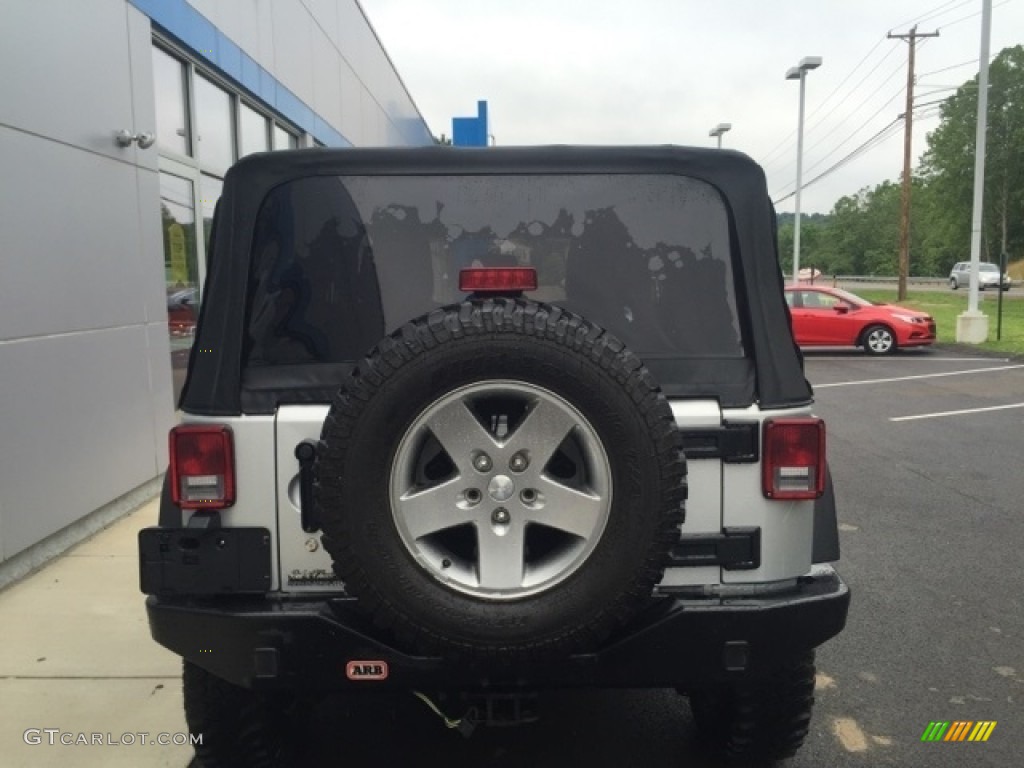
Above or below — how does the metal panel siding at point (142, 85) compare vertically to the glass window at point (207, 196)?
above

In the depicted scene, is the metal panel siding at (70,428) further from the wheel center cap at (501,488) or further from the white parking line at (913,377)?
the white parking line at (913,377)

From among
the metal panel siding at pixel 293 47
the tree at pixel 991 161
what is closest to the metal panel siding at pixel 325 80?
the metal panel siding at pixel 293 47

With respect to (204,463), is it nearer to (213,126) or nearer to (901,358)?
(213,126)

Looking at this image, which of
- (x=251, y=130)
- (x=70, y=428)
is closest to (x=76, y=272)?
(x=70, y=428)

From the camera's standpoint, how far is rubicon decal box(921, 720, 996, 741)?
3.50 meters

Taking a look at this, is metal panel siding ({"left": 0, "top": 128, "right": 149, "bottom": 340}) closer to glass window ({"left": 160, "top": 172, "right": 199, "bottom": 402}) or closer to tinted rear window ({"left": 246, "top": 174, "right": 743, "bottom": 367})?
glass window ({"left": 160, "top": 172, "right": 199, "bottom": 402})

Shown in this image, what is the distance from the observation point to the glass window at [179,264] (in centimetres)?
803

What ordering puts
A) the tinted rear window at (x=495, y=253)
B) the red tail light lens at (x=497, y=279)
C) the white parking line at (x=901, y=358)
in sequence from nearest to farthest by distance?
1. the red tail light lens at (x=497, y=279)
2. the tinted rear window at (x=495, y=253)
3. the white parking line at (x=901, y=358)

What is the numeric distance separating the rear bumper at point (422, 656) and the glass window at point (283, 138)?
10.1 meters

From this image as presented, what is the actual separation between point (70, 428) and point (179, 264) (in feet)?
9.36

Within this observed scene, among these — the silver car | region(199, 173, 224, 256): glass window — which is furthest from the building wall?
the silver car

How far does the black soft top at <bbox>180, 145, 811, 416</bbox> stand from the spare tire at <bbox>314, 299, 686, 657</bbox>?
438 mm

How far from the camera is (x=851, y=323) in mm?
19312

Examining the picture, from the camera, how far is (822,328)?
64.0 feet
